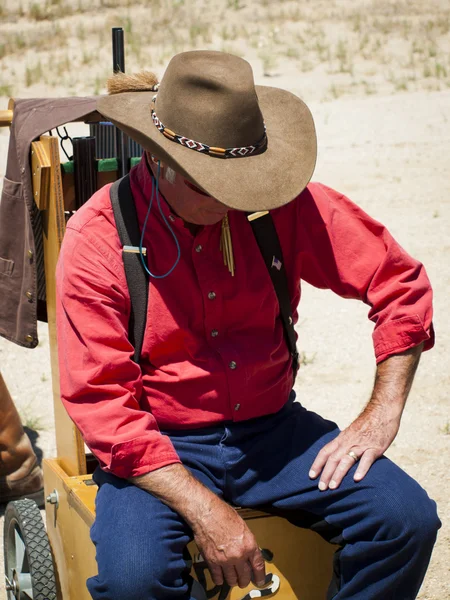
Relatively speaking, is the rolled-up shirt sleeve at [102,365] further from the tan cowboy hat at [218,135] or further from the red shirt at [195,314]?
the tan cowboy hat at [218,135]

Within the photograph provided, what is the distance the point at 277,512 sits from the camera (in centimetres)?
252

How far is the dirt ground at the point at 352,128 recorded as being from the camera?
4.82m

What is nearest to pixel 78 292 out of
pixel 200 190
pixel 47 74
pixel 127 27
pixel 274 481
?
pixel 200 190

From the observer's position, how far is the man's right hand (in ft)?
7.44

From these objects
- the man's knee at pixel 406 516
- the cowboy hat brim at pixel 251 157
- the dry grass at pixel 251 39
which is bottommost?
the dry grass at pixel 251 39

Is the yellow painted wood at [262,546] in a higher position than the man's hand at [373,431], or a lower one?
lower

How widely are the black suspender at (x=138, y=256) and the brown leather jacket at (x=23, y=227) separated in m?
0.49

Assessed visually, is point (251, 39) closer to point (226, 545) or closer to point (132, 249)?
point (132, 249)

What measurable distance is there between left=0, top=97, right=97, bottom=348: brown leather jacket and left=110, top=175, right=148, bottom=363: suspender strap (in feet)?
1.76

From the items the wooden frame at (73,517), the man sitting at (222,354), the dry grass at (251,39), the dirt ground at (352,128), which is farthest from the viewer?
the dry grass at (251,39)

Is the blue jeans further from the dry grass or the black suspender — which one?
the dry grass

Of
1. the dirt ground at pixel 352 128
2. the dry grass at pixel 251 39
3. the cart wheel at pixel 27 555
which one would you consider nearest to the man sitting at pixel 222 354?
the cart wheel at pixel 27 555

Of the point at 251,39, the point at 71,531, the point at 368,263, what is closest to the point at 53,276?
the point at 71,531

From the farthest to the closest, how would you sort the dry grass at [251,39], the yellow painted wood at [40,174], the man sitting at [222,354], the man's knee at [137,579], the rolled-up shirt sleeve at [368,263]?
the dry grass at [251,39] < the yellow painted wood at [40,174] < the rolled-up shirt sleeve at [368,263] < the man sitting at [222,354] < the man's knee at [137,579]
